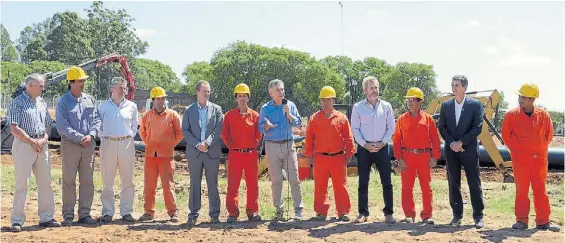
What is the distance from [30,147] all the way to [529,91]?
6459 mm

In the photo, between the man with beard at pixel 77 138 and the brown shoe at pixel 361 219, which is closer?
the man with beard at pixel 77 138

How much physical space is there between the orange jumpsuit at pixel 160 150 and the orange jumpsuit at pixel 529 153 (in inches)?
179

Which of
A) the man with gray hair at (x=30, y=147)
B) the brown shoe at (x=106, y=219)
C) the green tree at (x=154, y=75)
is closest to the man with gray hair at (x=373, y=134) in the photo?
the brown shoe at (x=106, y=219)

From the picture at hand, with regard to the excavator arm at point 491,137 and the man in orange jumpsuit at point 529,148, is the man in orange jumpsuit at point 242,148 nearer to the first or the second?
the man in orange jumpsuit at point 529,148

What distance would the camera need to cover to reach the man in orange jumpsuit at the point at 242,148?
773 centimetres

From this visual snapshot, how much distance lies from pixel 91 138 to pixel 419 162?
442 cm

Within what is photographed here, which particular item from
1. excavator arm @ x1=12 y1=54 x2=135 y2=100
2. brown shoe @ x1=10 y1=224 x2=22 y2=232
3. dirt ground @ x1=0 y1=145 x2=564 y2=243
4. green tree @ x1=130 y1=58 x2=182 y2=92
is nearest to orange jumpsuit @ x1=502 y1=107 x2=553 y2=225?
dirt ground @ x1=0 y1=145 x2=564 y2=243

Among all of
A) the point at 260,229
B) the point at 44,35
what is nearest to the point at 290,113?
the point at 260,229

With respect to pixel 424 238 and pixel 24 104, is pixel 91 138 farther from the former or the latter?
pixel 424 238

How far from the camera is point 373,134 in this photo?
7.55 meters

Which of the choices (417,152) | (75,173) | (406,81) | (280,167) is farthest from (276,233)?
(406,81)

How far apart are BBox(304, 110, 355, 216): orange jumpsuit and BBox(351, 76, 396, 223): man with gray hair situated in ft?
0.53

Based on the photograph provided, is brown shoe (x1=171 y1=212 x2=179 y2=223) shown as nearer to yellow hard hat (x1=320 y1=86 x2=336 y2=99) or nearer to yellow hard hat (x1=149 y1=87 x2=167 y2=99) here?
yellow hard hat (x1=149 y1=87 x2=167 y2=99)

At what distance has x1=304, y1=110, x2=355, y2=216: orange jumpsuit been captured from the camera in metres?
7.60
